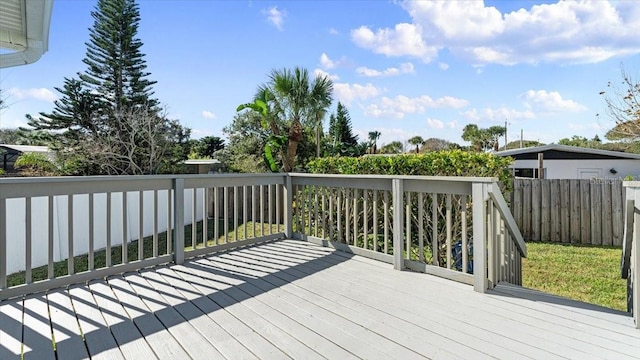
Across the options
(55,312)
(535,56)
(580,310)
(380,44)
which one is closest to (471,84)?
(535,56)

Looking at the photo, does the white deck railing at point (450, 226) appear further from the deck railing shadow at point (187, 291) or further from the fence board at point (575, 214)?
the fence board at point (575, 214)

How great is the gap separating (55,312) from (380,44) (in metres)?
10.8

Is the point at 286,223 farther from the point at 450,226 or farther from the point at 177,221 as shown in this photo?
the point at 450,226

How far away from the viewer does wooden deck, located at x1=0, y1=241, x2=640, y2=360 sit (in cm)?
176

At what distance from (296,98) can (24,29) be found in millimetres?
6129

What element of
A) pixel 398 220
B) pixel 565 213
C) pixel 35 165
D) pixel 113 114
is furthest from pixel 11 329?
pixel 35 165

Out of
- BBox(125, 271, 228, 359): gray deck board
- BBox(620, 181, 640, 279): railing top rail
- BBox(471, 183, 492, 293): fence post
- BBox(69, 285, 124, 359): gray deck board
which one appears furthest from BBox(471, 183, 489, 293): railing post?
BBox(69, 285, 124, 359): gray deck board

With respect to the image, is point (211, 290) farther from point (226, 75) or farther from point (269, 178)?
point (226, 75)

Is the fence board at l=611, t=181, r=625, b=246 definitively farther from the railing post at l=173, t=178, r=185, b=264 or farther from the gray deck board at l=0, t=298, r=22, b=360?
the gray deck board at l=0, t=298, r=22, b=360

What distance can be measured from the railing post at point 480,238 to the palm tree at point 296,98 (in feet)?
22.3

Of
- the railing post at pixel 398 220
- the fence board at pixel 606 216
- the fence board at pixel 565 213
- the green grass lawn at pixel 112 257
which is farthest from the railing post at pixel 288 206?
the fence board at pixel 606 216

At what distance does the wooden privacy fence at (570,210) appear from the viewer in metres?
6.57

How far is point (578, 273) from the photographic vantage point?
462 centimetres

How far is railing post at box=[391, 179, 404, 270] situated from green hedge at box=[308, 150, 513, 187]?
2124 millimetres
